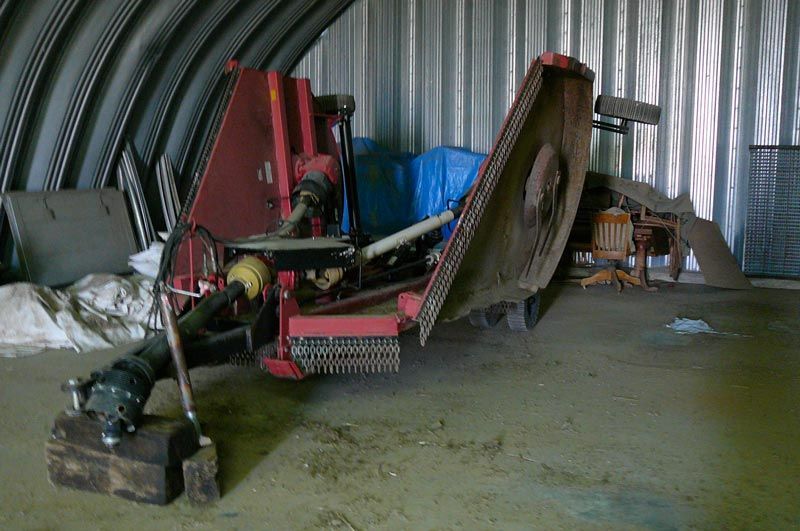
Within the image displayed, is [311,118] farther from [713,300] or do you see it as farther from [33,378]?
[713,300]

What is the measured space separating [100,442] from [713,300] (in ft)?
19.9

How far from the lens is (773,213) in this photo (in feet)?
25.2

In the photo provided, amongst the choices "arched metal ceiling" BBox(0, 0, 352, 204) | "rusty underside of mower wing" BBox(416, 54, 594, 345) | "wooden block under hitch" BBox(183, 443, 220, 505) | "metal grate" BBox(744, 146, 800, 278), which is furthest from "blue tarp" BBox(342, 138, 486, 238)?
→ "wooden block under hitch" BBox(183, 443, 220, 505)

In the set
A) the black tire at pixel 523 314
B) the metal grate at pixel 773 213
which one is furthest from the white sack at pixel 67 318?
the metal grate at pixel 773 213

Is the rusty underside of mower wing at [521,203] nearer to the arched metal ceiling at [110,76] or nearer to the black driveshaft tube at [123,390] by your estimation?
the black driveshaft tube at [123,390]

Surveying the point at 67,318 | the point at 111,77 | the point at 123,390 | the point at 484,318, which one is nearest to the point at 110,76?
the point at 111,77

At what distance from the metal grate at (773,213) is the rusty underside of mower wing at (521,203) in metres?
3.52

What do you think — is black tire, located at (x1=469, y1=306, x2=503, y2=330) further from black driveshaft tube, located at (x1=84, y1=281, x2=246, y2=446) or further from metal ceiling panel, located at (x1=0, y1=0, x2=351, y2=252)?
metal ceiling panel, located at (x1=0, y1=0, x2=351, y2=252)

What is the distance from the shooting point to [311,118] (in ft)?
16.6

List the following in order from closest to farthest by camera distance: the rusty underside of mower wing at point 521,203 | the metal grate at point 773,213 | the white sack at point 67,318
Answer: the rusty underside of mower wing at point 521,203
the white sack at point 67,318
the metal grate at point 773,213

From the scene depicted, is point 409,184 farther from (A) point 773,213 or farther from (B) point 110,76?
(A) point 773,213

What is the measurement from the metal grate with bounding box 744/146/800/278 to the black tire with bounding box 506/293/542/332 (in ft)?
11.8

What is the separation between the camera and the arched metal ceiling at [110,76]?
565 cm

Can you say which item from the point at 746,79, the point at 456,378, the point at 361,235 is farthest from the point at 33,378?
the point at 746,79
